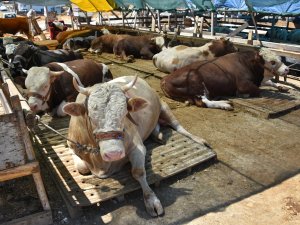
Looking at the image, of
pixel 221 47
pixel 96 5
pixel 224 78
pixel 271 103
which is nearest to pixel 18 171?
pixel 224 78

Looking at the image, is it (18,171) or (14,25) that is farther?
(14,25)

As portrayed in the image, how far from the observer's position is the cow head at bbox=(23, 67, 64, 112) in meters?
5.88

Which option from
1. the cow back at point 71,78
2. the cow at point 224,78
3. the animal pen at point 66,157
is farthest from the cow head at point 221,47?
the cow back at point 71,78

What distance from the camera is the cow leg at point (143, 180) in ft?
12.2

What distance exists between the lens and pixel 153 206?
3.72 m

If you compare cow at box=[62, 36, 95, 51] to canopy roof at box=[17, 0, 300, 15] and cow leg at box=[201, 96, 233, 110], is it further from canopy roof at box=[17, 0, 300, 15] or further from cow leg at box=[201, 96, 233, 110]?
cow leg at box=[201, 96, 233, 110]

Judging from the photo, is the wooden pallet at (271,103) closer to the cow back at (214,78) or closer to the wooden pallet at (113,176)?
the cow back at (214,78)

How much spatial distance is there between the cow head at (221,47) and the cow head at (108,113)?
21.5 feet

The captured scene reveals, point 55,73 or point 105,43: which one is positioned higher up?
point 55,73

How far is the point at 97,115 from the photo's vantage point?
3420 mm

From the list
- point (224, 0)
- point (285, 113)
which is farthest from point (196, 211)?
point (224, 0)

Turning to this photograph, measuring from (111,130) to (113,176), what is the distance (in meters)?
1.05

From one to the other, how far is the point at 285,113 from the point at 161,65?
161 inches

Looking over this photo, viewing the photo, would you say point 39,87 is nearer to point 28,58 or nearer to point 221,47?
point 28,58
